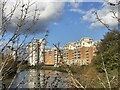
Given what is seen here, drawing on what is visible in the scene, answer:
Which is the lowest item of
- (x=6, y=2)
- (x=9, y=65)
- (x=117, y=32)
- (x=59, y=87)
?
(x=59, y=87)

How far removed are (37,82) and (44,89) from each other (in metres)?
0.25

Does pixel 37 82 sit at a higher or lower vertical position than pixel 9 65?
lower

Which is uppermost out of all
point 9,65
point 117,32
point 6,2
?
point 6,2

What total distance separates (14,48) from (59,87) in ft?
6.98

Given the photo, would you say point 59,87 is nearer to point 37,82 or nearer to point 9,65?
point 37,82

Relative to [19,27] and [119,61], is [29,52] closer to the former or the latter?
[19,27]

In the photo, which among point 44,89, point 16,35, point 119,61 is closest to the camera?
point 16,35

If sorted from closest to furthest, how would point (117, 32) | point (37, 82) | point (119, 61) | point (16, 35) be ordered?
1. point (117, 32)
2. point (16, 35)
3. point (119, 61)
4. point (37, 82)

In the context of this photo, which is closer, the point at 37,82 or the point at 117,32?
the point at 117,32

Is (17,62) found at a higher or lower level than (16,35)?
lower

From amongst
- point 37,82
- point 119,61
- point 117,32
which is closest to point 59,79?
point 37,82

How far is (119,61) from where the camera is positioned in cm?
178

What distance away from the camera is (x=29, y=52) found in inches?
66.3

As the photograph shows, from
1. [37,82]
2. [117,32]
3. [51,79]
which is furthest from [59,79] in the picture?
[117,32]
